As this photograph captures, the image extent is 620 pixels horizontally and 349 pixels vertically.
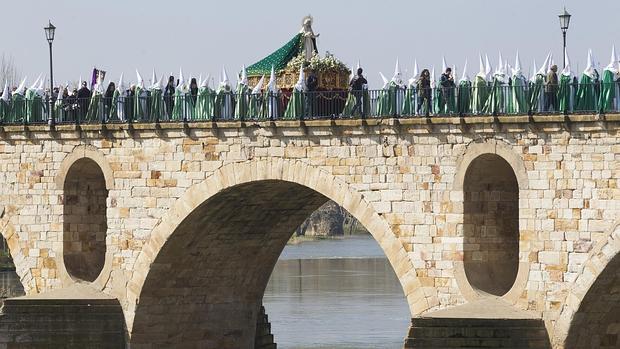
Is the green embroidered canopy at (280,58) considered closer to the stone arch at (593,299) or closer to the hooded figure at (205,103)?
the hooded figure at (205,103)

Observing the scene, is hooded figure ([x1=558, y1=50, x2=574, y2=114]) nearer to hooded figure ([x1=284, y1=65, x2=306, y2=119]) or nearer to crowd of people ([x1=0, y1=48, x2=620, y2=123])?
crowd of people ([x1=0, y1=48, x2=620, y2=123])

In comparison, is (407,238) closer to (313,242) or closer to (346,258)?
(346,258)

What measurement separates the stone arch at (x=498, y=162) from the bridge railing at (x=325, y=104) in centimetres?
65

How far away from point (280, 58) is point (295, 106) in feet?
8.96

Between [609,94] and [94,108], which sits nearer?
[609,94]

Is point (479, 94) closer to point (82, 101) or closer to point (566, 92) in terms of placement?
point (566, 92)

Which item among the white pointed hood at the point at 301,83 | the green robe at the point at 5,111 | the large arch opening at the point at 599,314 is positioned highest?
the white pointed hood at the point at 301,83

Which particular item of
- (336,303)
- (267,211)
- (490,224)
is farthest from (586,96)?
(336,303)

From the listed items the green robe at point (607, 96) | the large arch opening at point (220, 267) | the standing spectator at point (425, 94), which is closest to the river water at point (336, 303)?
the large arch opening at point (220, 267)

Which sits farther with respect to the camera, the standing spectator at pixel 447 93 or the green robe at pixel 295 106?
the green robe at pixel 295 106

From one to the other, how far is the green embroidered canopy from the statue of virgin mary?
0.44ft

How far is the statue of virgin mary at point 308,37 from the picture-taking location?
129 feet

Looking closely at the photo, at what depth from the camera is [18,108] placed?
42062 mm

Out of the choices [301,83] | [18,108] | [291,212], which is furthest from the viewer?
[18,108]
